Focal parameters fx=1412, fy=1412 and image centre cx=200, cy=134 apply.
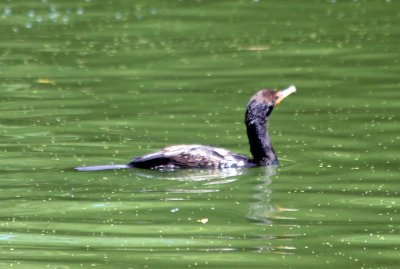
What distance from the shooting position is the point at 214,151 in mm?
11688

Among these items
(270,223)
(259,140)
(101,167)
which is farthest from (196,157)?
(270,223)

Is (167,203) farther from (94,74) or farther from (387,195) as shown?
(94,74)

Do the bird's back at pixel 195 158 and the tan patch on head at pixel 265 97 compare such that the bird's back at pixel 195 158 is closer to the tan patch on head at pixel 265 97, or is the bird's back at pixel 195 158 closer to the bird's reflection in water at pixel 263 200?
the bird's reflection in water at pixel 263 200

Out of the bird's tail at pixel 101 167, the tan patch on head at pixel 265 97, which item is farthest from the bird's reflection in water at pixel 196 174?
the tan patch on head at pixel 265 97

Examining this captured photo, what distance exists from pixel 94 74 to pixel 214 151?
4.89 m

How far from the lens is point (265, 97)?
12.3 metres

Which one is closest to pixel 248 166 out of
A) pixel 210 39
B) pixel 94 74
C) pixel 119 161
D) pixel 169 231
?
pixel 119 161

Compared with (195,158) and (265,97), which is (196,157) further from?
(265,97)

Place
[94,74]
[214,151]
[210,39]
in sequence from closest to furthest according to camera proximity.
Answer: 1. [214,151]
2. [94,74]
3. [210,39]

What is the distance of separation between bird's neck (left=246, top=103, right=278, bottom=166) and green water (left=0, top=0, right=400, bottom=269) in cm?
16

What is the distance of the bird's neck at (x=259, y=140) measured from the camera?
11773mm

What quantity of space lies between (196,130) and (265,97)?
3.69 feet

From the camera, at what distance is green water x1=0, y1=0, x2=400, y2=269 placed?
9094 mm

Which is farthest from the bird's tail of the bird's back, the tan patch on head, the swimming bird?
the tan patch on head
